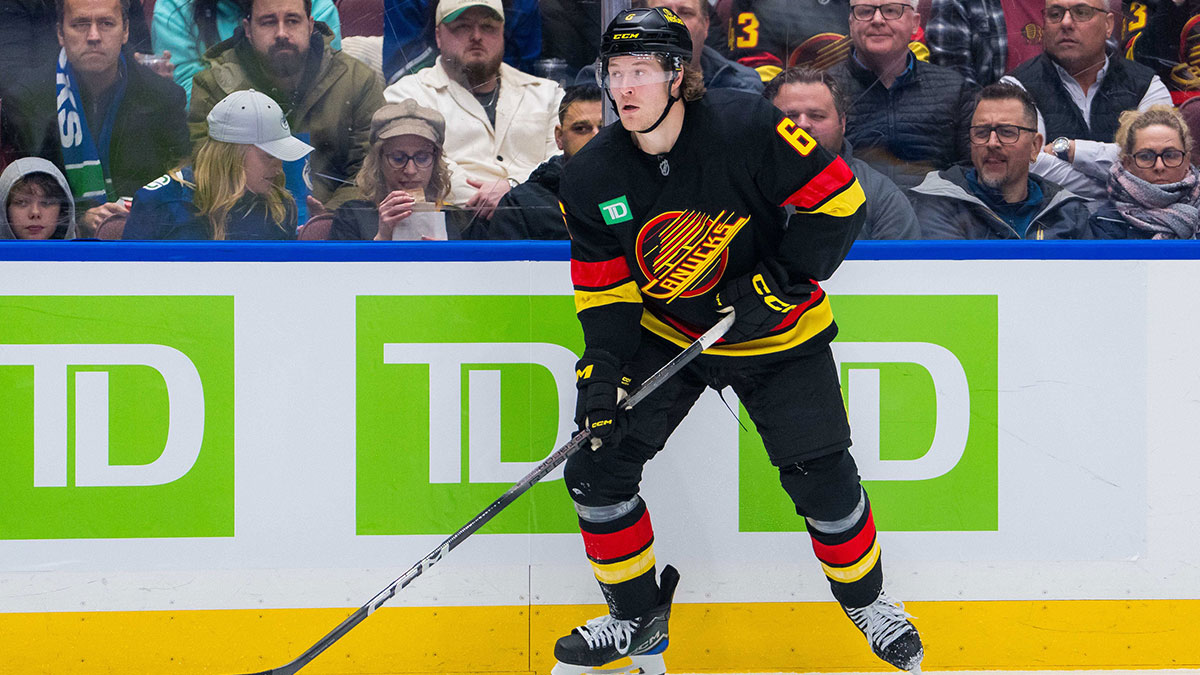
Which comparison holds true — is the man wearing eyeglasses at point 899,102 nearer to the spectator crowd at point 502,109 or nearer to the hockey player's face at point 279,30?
the spectator crowd at point 502,109

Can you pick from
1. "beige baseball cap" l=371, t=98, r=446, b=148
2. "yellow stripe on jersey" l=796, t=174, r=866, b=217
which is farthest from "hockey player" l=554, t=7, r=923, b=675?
"beige baseball cap" l=371, t=98, r=446, b=148

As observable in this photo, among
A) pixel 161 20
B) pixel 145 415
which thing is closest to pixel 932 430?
pixel 145 415

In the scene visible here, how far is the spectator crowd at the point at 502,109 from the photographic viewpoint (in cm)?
244

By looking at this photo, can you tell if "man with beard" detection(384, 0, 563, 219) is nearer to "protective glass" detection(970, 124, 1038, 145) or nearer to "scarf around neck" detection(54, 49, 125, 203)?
"scarf around neck" detection(54, 49, 125, 203)

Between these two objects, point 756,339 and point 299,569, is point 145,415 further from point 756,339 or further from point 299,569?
point 756,339

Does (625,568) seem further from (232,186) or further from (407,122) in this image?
(232,186)

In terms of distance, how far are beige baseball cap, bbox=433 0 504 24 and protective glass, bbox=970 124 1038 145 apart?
1109 millimetres

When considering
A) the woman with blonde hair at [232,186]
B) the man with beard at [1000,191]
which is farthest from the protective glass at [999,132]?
the woman with blonde hair at [232,186]

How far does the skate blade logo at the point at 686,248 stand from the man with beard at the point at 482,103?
47 centimetres

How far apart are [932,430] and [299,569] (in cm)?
146

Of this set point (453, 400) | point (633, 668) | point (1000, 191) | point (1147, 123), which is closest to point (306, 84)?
point (453, 400)

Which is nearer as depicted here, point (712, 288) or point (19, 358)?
point (712, 288)

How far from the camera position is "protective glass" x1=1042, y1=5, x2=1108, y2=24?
2537 mm

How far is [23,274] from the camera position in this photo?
7.91 feet
